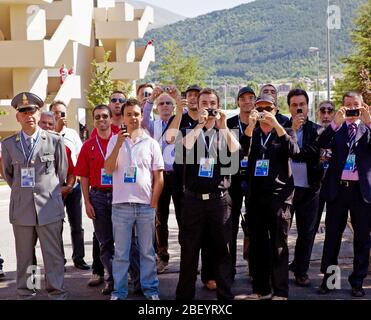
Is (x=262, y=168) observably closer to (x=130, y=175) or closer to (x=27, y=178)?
(x=130, y=175)

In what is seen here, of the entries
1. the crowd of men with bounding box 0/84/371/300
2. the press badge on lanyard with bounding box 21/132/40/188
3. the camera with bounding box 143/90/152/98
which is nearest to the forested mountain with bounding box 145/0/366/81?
the camera with bounding box 143/90/152/98

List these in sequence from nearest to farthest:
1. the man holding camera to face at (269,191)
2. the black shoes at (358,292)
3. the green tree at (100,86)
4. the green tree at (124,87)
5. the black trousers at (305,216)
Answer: the man holding camera to face at (269,191) → the black shoes at (358,292) → the black trousers at (305,216) → the green tree at (100,86) → the green tree at (124,87)

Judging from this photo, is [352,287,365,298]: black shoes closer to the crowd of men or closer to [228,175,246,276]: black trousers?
the crowd of men

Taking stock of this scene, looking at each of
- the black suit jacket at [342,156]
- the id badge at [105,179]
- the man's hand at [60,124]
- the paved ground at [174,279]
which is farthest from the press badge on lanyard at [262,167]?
the man's hand at [60,124]

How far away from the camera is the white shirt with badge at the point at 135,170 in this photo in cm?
556

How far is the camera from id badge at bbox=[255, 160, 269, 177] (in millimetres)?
5578

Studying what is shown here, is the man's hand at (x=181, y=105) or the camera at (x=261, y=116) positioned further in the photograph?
the man's hand at (x=181, y=105)

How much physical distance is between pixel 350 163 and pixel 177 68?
38891 millimetres

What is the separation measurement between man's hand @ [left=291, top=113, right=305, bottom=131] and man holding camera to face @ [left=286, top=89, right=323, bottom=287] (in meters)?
0.01

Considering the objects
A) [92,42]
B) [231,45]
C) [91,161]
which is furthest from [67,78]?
[231,45]

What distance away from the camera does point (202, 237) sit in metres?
5.49

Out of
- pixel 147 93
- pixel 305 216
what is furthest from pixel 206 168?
pixel 147 93

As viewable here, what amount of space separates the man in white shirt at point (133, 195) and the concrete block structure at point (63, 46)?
63.2ft

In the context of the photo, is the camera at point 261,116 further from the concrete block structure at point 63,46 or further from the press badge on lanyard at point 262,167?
the concrete block structure at point 63,46
